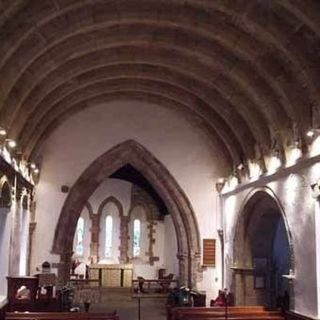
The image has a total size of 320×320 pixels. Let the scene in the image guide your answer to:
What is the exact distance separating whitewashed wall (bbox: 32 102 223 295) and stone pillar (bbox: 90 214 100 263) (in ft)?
24.2

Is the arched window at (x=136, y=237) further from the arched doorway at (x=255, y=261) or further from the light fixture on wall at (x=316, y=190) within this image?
the light fixture on wall at (x=316, y=190)

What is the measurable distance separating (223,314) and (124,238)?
12.7 metres

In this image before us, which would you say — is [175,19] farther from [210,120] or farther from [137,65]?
[210,120]

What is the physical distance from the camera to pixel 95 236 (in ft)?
73.5

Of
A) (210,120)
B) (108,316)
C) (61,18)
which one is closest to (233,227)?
(210,120)

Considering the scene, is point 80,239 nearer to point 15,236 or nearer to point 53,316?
point 15,236

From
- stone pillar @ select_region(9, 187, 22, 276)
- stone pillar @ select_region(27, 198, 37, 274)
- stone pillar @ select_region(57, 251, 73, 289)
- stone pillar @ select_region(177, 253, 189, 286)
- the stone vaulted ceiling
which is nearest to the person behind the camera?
the stone vaulted ceiling

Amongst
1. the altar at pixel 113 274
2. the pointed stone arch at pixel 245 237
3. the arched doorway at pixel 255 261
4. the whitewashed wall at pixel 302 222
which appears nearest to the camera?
the whitewashed wall at pixel 302 222

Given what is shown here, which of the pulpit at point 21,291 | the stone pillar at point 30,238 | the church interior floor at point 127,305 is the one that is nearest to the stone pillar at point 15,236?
the pulpit at point 21,291

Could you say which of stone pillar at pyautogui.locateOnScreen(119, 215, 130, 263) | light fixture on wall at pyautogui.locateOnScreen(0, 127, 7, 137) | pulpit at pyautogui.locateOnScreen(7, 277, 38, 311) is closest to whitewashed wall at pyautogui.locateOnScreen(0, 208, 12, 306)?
pulpit at pyautogui.locateOnScreen(7, 277, 38, 311)

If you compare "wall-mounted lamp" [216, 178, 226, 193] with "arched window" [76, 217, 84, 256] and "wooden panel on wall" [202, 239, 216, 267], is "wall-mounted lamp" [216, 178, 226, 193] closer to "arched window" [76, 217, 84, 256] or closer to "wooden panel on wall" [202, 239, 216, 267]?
A: "wooden panel on wall" [202, 239, 216, 267]

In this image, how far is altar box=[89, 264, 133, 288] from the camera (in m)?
21.0

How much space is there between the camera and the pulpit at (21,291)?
10.4 m

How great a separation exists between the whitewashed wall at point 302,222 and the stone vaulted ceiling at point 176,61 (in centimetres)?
68
